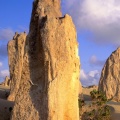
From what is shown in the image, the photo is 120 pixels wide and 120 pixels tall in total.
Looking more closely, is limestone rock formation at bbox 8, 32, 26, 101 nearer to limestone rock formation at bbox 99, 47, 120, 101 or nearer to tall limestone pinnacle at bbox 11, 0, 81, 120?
limestone rock formation at bbox 99, 47, 120, 101

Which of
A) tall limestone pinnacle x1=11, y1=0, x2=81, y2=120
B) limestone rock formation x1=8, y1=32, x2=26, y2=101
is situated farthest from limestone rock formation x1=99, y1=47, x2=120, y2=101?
tall limestone pinnacle x1=11, y1=0, x2=81, y2=120

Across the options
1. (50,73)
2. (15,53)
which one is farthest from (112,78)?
(50,73)

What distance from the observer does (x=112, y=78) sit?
119 ft

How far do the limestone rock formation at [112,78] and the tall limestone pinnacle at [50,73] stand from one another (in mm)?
21746

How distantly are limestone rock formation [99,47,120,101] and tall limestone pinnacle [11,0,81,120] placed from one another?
21.7m

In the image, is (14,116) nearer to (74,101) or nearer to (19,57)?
(74,101)

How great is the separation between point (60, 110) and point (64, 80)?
1016 mm

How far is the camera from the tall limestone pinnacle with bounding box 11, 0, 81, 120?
45.1ft

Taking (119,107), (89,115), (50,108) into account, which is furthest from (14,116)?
(119,107)

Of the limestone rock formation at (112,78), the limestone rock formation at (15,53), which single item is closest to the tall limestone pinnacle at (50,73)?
the limestone rock formation at (15,53)

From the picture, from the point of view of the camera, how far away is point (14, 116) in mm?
14586

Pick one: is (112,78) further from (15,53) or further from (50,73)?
(50,73)

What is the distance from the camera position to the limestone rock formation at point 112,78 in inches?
1417

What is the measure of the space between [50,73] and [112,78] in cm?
2285
